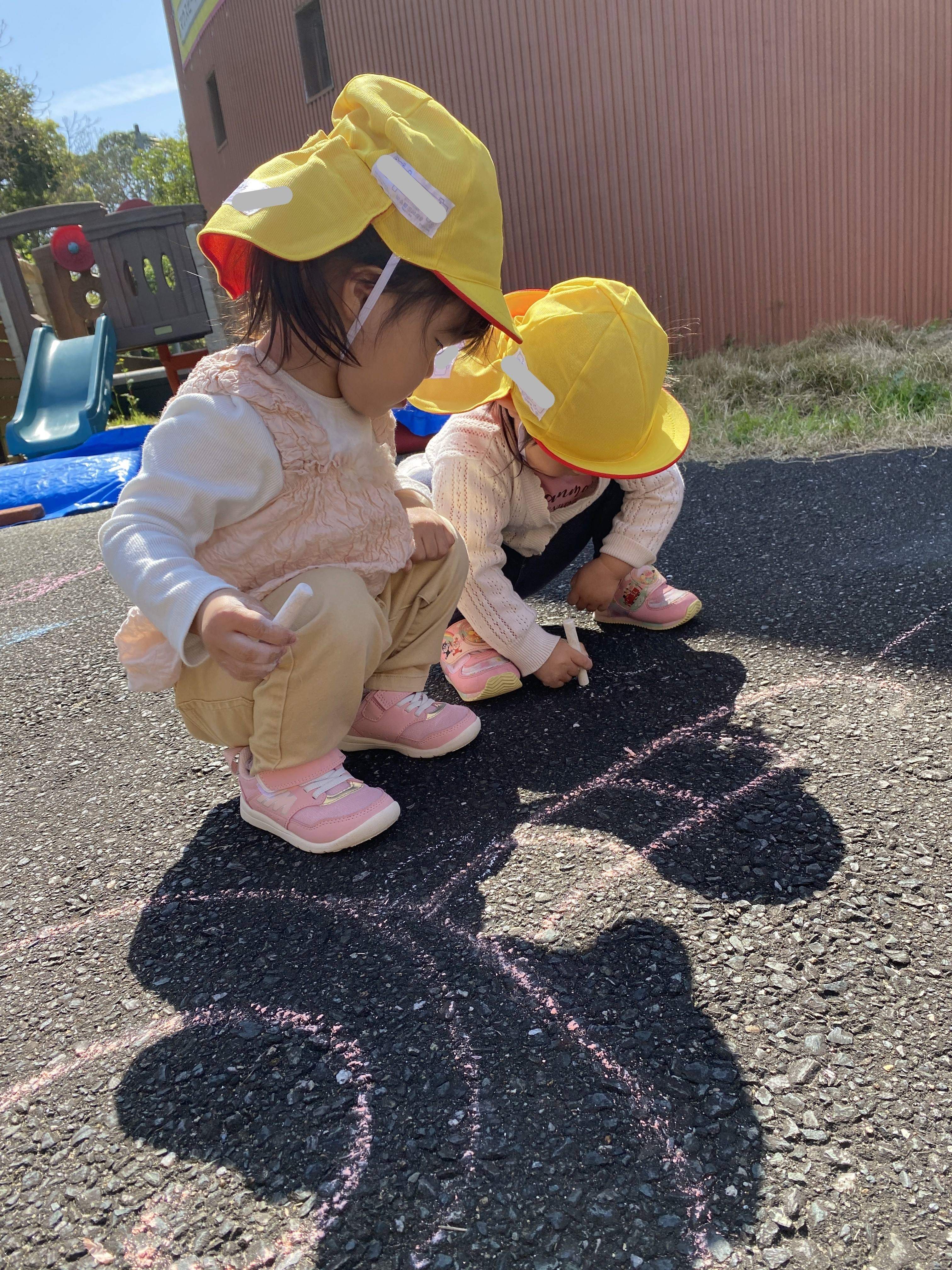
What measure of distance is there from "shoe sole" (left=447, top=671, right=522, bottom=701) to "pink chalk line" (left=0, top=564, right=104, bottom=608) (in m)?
1.84

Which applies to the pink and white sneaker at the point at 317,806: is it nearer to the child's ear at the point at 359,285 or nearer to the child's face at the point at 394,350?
the child's face at the point at 394,350

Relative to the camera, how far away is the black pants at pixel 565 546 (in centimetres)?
211

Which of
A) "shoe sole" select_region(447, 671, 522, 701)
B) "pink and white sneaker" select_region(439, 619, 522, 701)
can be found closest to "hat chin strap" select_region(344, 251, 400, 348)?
"pink and white sneaker" select_region(439, 619, 522, 701)

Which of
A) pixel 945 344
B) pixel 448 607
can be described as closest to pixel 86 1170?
pixel 448 607

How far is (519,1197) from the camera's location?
2.86 ft

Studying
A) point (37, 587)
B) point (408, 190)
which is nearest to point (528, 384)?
point (408, 190)

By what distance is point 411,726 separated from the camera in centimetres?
172

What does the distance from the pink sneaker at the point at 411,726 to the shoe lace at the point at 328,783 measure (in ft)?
0.65

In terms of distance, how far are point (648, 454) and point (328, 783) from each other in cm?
86

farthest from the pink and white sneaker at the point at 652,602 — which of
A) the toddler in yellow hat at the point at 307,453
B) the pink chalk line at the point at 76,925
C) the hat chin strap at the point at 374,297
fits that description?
the pink chalk line at the point at 76,925

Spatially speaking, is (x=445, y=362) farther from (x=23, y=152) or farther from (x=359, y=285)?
(x=23, y=152)

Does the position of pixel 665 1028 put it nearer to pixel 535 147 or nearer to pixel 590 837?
pixel 590 837

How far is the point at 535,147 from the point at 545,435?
5.65 m

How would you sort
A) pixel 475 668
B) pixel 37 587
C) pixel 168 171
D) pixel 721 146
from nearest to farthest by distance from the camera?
pixel 475 668
pixel 37 587
pixel 721 146
pixel 168 171
